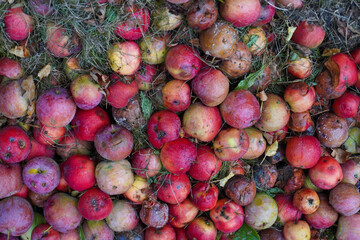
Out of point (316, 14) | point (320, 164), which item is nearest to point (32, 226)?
point (320, 164)

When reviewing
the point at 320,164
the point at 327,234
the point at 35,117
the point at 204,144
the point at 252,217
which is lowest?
the point at 327,234

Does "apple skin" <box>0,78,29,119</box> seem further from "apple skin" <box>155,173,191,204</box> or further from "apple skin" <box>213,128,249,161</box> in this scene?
"apple skin" <box>213,128,249,161</box>

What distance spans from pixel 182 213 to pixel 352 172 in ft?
5.64

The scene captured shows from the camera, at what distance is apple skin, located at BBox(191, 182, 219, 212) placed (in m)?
2.58

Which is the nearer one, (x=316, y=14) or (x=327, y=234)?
(x=316, y=14)

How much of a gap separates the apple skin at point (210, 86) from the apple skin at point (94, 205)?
1126 millimetres

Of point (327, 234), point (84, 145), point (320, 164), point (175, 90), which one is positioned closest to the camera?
point (175, 90)

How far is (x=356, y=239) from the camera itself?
9.23 ft

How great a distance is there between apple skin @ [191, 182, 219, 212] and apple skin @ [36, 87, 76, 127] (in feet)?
4.03

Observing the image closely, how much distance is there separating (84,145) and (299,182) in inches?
80.0

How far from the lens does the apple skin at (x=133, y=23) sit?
2.23 m

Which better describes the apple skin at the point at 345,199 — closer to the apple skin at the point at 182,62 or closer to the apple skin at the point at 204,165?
the apple skin at the point at 204,165

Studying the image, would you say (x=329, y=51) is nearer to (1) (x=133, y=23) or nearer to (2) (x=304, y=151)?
(2) (x=304, y=151)

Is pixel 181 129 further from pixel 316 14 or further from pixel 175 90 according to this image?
pixel 316 14
